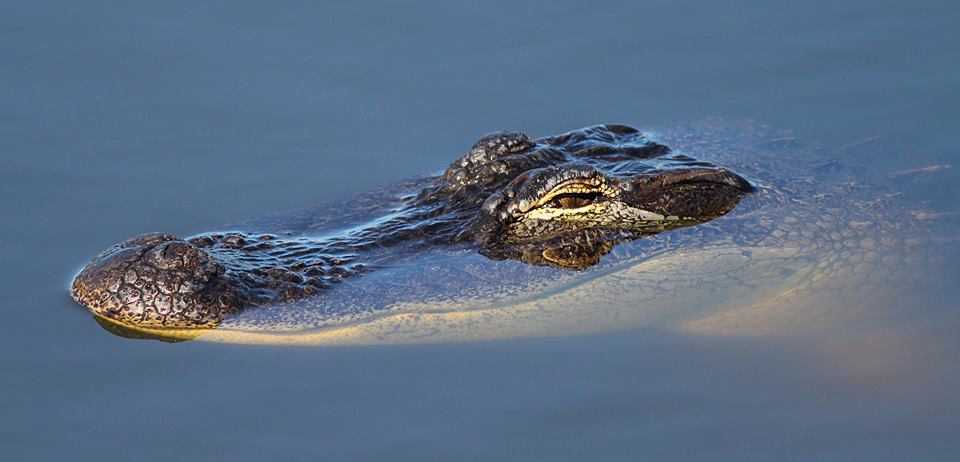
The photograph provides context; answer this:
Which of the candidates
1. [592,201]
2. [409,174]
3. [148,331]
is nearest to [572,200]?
[592,201]

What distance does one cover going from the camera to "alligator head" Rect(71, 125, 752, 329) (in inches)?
257

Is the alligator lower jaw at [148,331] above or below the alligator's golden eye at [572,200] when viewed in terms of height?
below

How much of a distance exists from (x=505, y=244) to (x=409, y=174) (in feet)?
6.02

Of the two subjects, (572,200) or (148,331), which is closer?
(148,331)

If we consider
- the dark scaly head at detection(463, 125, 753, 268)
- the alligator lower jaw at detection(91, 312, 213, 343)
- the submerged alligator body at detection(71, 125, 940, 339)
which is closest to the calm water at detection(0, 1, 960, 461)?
the alligator lower jaw at detection(91, 312, 213, 343)

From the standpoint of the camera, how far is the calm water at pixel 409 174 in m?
5.89

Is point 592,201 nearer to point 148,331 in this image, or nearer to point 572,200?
point 572,200

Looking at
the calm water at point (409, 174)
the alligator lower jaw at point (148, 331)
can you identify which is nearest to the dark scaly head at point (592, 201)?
the calm water at point (409, 174)

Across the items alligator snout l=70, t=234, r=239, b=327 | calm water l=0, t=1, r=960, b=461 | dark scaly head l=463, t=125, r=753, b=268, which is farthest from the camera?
dark scaly head l=463, t=125, r=753, b=268

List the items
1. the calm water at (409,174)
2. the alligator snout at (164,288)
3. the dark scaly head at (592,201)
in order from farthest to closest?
the dark scaly head at (592,201) < the alligator snout at (164,288) < the calm water at (409,174)

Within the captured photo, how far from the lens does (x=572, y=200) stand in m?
7.23

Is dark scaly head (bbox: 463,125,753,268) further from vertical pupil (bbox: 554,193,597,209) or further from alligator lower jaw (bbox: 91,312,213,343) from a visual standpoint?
alligator lower jaw (bbox: 91,312,213,343)

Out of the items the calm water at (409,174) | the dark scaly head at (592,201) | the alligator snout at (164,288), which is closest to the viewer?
the calm water at (409,174)

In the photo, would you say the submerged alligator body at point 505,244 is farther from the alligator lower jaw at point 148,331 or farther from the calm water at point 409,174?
the calm water at point 409,174
